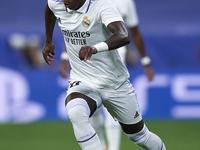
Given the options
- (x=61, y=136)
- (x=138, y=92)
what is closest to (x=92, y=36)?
(x=61, y=136)

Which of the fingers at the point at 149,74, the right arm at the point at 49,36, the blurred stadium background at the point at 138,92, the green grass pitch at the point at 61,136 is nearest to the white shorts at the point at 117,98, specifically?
the right arm at the point at 49,36

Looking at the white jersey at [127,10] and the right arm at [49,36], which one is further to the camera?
the white jersey at [127,10]

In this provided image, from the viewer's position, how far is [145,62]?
5.40 metres

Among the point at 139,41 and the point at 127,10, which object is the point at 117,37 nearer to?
the point at 127,10

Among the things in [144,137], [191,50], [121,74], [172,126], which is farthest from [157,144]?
[191,50]

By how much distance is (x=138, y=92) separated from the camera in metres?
7.51

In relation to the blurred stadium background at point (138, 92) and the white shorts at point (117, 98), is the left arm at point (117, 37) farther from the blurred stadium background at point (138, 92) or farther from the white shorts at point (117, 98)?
the blurred stadium background at point (138, 92)

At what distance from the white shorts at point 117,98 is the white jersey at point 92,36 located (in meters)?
0.06

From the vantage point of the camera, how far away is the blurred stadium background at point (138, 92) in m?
6.39

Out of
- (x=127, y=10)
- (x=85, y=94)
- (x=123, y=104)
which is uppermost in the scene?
(x=85, y=94)

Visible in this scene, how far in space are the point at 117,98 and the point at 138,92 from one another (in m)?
3.87

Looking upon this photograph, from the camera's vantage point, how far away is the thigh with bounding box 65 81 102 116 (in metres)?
3.44

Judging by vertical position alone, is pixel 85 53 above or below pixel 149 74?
above

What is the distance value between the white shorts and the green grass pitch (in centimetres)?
185
